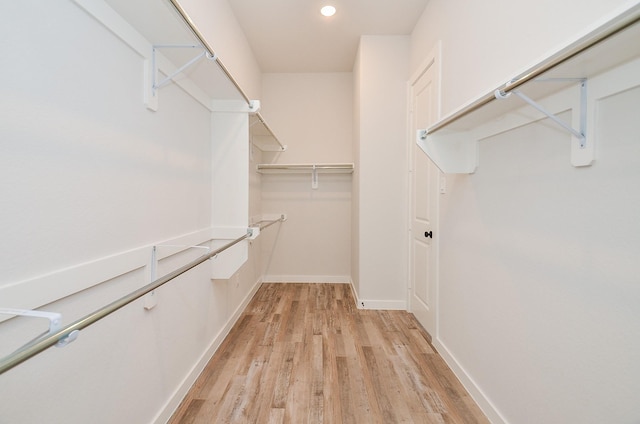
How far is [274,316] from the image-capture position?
9.04ft

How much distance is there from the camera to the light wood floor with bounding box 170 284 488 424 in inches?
59.6

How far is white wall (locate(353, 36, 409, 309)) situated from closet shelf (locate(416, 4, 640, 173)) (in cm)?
124

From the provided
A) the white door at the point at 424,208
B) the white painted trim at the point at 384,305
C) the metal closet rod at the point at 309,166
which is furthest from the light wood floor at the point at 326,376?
the metal closet rod at the point at 309,166

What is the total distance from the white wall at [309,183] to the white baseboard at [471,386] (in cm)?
190

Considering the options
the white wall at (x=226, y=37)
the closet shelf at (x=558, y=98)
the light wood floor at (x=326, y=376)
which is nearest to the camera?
the closet shelf at (x=558, y=98)

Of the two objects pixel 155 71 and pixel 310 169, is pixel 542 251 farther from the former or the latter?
pixel 310 169

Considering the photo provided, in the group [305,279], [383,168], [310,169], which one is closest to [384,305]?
[305,279]

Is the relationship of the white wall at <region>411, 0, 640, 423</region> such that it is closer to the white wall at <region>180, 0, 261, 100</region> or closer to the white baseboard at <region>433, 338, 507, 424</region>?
the white baseboard at <region>433, 338, 507, 424</region>

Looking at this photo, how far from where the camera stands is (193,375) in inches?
68.1

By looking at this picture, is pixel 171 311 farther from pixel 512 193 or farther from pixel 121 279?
pixel 512 193

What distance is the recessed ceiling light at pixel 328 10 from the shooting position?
2490mm

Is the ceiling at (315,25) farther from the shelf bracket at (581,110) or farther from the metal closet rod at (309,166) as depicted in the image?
the shelf bracket at (581,110)

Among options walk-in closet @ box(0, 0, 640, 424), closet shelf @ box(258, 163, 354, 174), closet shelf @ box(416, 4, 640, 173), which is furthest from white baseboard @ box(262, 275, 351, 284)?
closet shelf @ box(416, 4, 640, 173)

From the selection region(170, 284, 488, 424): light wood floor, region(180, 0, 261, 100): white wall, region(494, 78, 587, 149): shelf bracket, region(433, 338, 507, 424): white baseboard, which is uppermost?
region(180, 0, 261, 100): white wall
